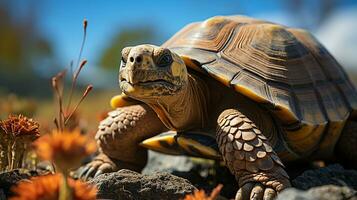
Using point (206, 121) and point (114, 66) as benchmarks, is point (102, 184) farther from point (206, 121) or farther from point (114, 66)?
point (114, 66)

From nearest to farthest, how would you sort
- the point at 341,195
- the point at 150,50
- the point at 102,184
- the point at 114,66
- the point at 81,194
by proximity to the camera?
the point at 81,194, the point at 341,195, the point at 102,184, the point at 150,50, the point at 114,66

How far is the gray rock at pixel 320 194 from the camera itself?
163 cm

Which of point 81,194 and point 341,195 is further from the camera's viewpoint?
point 341,195

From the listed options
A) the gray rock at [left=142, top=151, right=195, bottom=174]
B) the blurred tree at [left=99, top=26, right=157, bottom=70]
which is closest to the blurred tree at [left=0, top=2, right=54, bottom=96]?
the blurred tree at [left=99, top=26, right=157, bottom=70]

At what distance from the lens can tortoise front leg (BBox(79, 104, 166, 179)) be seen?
3318 mm

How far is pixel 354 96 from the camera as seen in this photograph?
12.3 ft

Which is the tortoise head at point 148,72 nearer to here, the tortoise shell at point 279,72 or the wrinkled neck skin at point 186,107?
the wrinkled neck skin at point 186,107

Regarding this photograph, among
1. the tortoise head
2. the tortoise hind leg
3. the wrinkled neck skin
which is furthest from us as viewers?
the tortoise hind leg

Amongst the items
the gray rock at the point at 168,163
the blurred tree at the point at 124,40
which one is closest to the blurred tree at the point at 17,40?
the blurred tree at the point at 124,40

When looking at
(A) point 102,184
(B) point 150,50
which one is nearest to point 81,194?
(A) point 102,184

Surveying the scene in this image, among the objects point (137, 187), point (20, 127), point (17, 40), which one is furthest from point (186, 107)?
point (17, 40)

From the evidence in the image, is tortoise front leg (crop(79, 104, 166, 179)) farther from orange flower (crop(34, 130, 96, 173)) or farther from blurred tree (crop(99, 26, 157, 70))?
blurred tree (crop(99, 26, 157, 70))

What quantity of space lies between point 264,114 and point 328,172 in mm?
590

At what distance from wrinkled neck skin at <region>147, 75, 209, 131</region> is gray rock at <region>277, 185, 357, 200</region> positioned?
1.20 m
